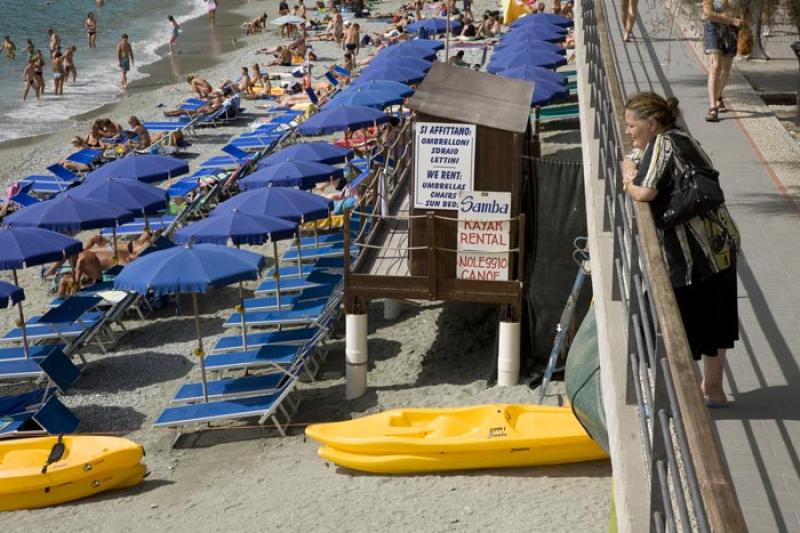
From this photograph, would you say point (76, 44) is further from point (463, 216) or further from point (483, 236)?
point (483, 236)

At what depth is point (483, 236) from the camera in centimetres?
1088

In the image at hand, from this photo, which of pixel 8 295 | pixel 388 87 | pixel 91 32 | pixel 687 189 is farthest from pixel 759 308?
pixel 91 32

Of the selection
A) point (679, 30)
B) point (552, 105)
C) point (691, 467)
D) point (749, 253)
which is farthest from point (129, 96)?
point (691, 467)

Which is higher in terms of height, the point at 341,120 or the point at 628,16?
the point at 628,16

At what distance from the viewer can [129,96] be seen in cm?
3331

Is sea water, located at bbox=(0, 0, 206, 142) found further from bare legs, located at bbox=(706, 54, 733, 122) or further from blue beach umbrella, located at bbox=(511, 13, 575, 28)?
bare legs, located at bbox=(706, 54, 733, 122)

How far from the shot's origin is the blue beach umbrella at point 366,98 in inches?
762

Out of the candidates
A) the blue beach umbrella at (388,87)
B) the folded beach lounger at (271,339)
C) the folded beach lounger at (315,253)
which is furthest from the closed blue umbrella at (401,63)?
→ the folded beach lounger at (271,339)

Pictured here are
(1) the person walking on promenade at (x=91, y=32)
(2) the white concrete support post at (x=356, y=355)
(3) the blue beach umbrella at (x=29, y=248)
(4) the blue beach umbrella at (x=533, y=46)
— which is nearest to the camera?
(2) the white concrete support post at (x=356, y=355)

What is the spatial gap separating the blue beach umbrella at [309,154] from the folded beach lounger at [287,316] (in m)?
3.39

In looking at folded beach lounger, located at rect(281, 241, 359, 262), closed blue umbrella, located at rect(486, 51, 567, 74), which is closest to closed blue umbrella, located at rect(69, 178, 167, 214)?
folded beach lounger, located at rect(281, 241, 359, 262)

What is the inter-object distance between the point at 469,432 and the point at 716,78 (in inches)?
155

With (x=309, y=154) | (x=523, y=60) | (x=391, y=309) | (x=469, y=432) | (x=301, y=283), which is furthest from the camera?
(x=523, y=60)

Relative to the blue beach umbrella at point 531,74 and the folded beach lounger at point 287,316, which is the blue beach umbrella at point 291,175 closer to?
the folded beach lounger at point 287,316
